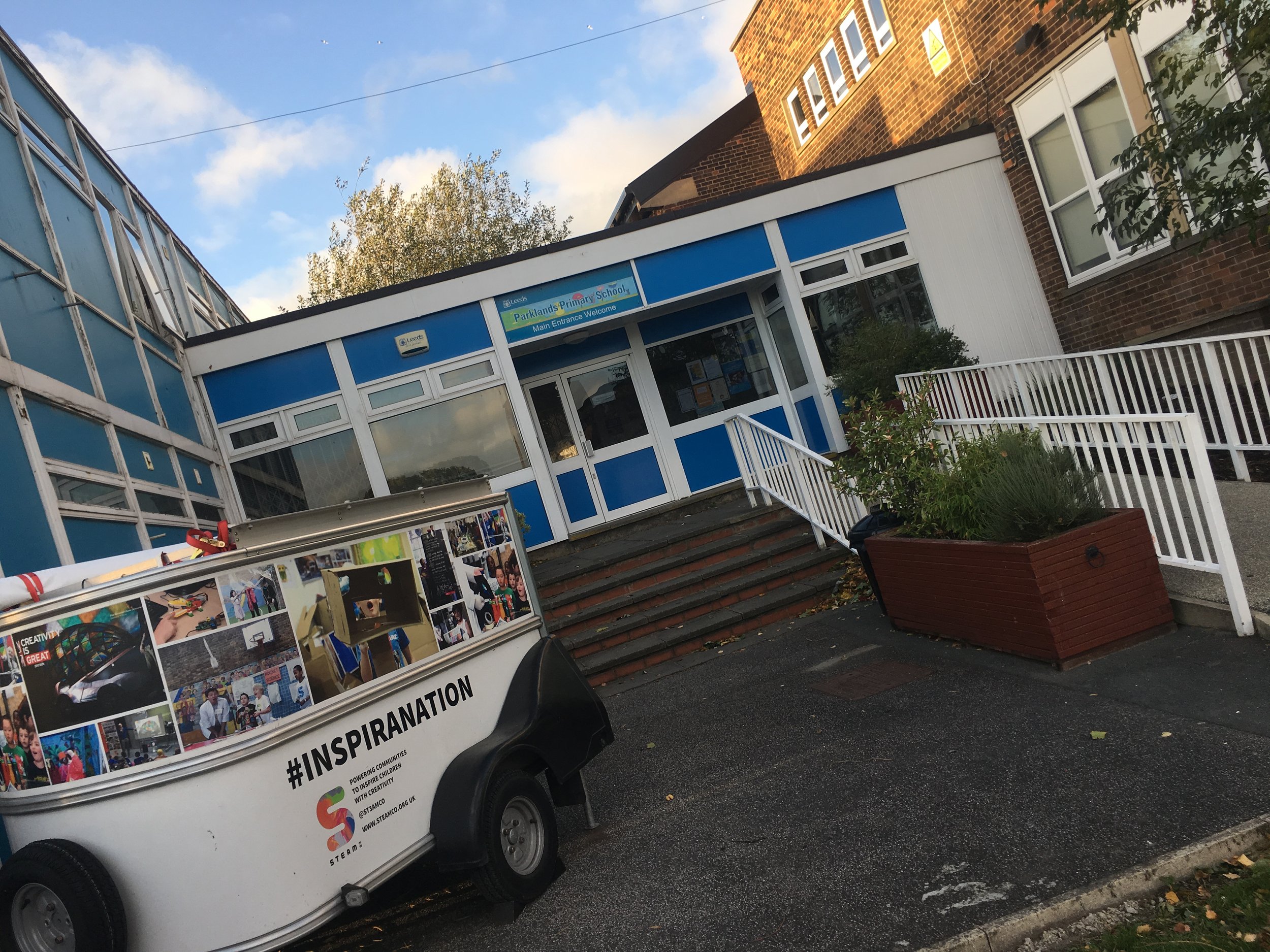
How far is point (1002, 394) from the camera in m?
10.0

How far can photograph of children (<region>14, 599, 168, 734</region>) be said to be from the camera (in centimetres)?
322

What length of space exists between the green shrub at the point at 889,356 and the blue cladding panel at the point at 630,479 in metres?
2.74

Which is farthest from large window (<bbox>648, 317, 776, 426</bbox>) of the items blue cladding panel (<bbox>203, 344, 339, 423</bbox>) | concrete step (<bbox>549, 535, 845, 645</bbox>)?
blue cladding panel (<bbox>203, 344, 339, 423</bbox>)

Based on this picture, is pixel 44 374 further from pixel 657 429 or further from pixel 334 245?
pixel 334 245

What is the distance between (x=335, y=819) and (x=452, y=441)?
306 inches

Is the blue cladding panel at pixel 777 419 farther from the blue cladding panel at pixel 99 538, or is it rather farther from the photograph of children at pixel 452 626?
the photograph of children at pixel 452 626

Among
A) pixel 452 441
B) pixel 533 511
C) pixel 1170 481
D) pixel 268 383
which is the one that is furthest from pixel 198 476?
pixel 1170 481

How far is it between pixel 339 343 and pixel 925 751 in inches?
328

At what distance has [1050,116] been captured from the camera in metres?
10.7

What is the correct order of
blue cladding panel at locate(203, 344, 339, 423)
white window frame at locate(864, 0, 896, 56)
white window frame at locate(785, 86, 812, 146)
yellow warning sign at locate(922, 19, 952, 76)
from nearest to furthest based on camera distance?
blue cladding panel at locate(203, 344, 339, 423) → yellow warning sign at locate(922, 19, 952, 76) → white window frame at locate(864, 0, 896, 56) → white window frame at locate(785, 86, 812, 146)

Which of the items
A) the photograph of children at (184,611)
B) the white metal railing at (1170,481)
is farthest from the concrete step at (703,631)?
the photograph of children at (184,611)

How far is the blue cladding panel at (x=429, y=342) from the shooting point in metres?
10.8

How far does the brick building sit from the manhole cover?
4757 mm

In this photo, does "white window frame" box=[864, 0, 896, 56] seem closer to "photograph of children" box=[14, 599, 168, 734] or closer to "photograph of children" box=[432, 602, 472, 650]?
"photograph of children" box=[432, 602, 472, 650]
